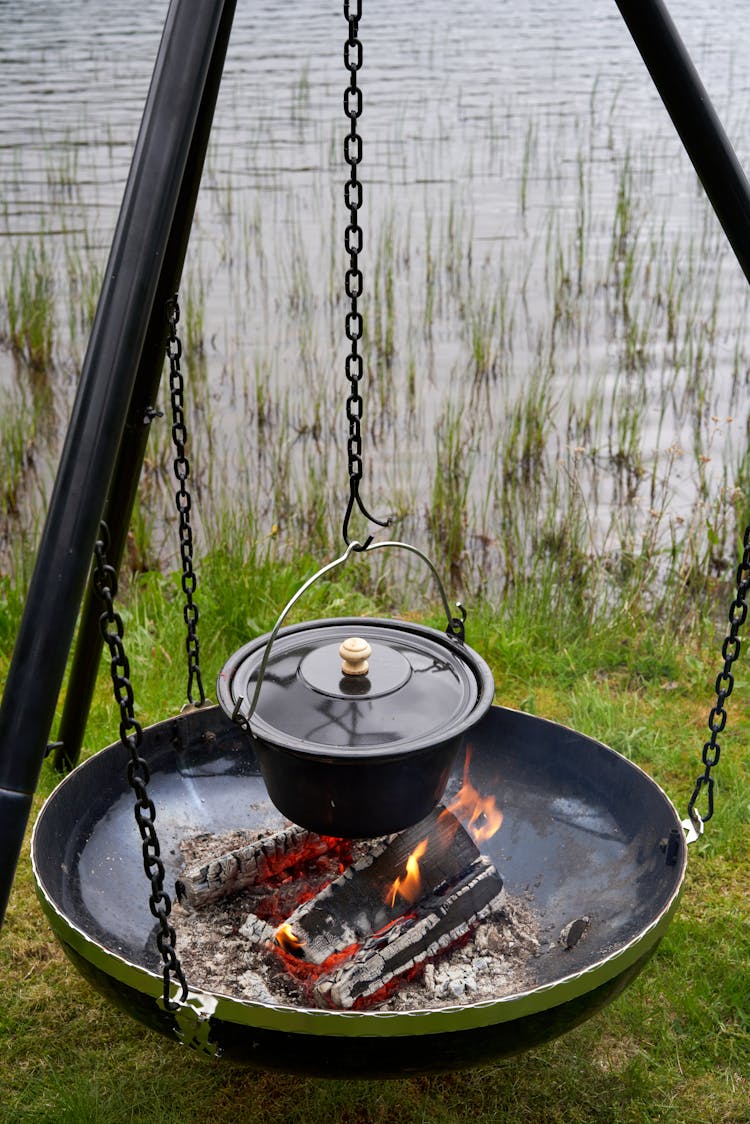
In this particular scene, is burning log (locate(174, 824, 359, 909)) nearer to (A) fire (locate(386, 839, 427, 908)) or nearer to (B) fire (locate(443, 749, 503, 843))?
(A) fire (locate(386, 839, 427, 908))

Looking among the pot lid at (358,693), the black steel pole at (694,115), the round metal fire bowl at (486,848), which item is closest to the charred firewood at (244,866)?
the round metal fire bowl at (486,848)

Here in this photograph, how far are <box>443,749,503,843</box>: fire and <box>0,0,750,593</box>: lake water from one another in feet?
6.14

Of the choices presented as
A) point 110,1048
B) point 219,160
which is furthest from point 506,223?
point 110,1048

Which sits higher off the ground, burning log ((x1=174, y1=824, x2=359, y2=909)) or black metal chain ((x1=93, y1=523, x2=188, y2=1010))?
black metal chain ((x1=93, y1=523, x2=188, y2=1010))

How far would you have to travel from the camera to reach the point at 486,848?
8.26 ft

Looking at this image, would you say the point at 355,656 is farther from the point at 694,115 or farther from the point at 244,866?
the point at 694,115

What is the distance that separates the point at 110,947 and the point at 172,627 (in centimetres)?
192

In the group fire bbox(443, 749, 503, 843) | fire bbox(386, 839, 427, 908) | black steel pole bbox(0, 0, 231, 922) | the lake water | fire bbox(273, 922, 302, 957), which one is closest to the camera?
black steel pole bbox(0, 0, 231, 922)

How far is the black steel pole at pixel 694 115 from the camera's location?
1.90 metres

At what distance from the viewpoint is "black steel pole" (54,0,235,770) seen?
2293 mm

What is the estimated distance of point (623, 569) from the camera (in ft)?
15.3

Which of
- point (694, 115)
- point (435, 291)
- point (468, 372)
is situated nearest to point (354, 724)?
point (694, 115)

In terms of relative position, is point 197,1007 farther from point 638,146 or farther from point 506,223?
point 638,146

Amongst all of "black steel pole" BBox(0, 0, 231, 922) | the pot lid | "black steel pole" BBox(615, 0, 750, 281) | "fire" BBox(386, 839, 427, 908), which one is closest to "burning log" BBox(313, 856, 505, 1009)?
"fire" BBox(386, 839, 427, 908)
